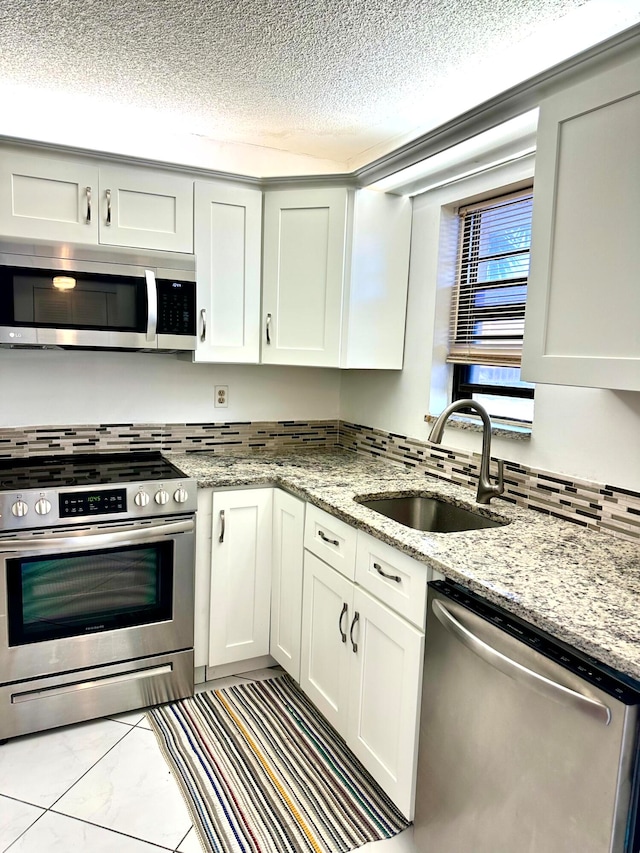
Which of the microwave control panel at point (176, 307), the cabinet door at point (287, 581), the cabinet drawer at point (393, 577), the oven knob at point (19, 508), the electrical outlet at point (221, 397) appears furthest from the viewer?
the electrical outlet at point (221, 397)

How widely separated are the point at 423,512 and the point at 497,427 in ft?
1.41

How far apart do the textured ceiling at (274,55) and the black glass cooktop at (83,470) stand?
4.75ft

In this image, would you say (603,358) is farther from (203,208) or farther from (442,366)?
(203,208)

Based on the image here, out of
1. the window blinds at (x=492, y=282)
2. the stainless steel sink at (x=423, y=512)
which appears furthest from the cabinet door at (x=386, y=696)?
the window blinds at (x=492, y=282)

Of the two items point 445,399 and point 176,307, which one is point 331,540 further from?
point 176,307

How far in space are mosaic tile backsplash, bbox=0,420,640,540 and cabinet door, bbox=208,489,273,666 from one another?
22.9 inches

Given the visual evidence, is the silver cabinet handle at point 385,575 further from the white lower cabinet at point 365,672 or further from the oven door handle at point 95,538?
the oven door handle at point 95,538

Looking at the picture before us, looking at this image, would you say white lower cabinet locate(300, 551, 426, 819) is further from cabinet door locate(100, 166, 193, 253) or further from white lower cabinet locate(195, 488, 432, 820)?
cabinet door locate(100, 166, 193, 253)

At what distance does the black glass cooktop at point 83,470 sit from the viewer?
2145 mm

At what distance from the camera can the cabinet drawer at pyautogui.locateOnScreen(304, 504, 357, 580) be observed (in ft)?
6.25

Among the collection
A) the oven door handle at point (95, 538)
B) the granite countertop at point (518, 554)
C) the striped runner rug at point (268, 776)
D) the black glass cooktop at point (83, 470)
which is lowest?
the striped runner rug at point (268, 776)

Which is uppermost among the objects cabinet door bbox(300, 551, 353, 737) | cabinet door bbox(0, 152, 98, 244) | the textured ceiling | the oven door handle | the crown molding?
the textured ceiling

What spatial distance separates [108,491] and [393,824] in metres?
1.43

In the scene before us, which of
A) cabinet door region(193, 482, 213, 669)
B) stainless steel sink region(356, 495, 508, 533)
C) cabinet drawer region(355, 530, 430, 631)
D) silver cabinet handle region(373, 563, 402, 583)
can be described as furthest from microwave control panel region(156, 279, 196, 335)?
silver cabinet handle region(373, 563, 402, 583)
